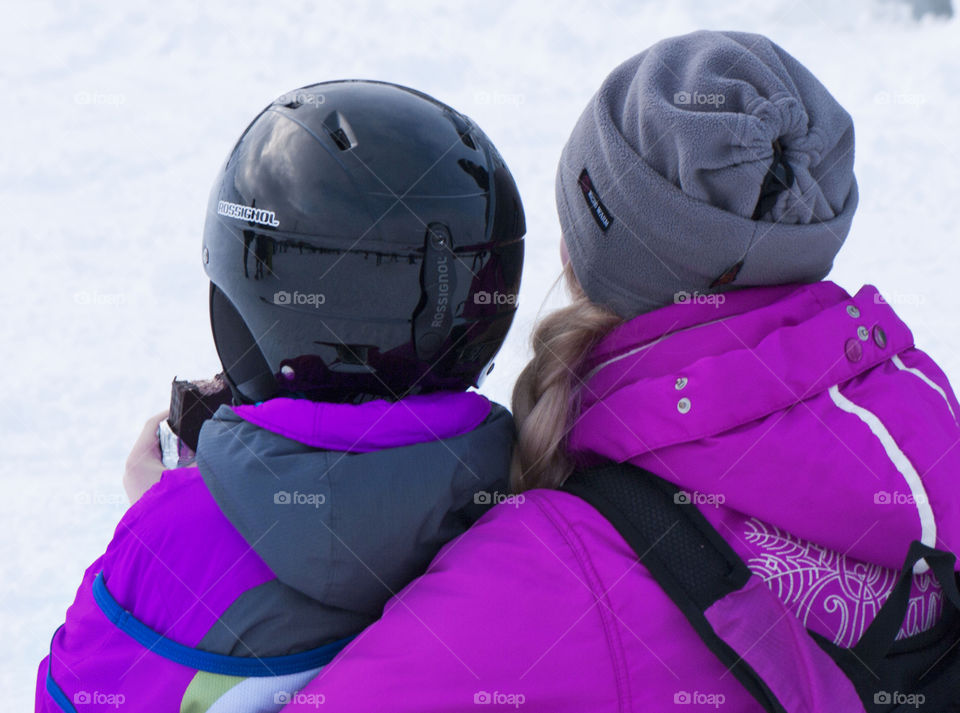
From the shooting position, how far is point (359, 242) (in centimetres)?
130

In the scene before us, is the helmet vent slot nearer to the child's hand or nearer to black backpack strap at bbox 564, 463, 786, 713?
black backpack strap at bbox 564, 463, 786, 713

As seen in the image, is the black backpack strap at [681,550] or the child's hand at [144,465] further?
the child's hand at [144,465]

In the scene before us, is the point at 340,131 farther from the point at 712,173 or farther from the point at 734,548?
the point at 734,548

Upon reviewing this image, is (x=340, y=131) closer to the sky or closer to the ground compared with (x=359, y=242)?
closer to the sky

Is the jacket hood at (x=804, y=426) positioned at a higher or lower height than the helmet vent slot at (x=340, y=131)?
lower

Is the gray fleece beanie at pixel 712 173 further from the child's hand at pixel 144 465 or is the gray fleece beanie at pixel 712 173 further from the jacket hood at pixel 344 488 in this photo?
the child's hand at pixel 144 465

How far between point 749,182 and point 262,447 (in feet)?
A: 2.29

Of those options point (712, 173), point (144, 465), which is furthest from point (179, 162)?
point (712, 173)

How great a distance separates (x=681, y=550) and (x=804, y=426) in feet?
0.68

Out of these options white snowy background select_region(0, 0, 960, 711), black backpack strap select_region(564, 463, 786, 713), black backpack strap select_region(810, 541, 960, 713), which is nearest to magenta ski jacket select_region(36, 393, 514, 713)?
black backpack strap select_region(564, 463, 786, 713)

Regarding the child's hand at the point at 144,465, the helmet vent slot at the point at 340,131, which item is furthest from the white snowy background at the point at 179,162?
the helmet vent slot at the point at 340,131

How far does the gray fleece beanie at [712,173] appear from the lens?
49.3 inches

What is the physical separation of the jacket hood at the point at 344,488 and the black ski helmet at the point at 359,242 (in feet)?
0.34

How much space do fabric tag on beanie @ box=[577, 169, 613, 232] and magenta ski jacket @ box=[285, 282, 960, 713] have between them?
27 cm
